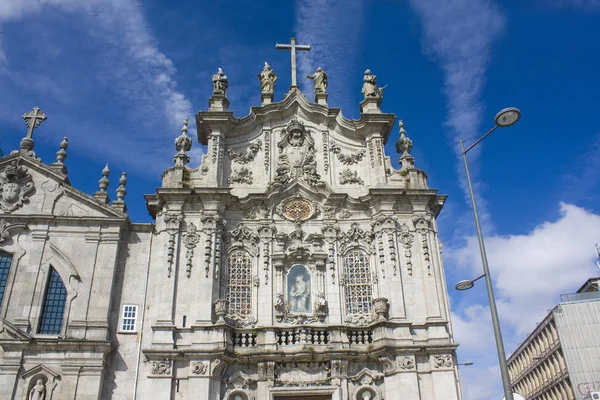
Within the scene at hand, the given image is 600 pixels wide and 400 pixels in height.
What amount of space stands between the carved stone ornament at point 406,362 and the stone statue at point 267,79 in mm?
13632

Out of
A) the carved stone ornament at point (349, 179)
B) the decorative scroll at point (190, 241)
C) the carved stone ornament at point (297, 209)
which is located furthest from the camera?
the carved stone ornament at point (349, 179)

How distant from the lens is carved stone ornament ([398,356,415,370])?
66.3 ft

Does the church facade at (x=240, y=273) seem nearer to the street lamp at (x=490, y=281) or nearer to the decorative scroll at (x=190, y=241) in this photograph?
the decorative scroll at (x=190, y=241)

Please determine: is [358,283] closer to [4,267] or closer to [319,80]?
[319,80]

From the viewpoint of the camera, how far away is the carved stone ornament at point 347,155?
25.1m

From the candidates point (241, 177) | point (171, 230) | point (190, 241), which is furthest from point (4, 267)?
point (241, 177)

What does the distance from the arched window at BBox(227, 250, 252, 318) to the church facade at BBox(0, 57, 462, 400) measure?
0.06m

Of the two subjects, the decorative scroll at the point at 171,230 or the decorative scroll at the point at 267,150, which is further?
Result: the decorative scroll at the point at 267,150

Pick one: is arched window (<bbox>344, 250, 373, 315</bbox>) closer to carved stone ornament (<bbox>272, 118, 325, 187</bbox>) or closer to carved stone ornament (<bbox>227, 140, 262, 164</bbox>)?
carved stone ornament (<bbox>272, 118, 325, 187</bbox>)

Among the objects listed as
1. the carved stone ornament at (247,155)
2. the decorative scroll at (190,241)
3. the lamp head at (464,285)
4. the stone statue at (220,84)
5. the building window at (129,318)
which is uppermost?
the stone statue at (220,84)

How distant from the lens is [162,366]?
19875mm

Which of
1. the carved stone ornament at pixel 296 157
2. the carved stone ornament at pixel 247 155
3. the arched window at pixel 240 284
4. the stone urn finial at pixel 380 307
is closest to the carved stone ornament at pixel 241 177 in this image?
the carved stone ornament at pixel 247 155

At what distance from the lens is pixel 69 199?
2312 cm

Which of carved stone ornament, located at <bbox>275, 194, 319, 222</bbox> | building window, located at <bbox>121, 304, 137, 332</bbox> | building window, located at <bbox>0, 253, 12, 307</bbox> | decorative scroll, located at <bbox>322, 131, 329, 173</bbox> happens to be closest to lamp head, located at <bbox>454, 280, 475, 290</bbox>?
carved stone ornament, located at <bbox>275, 194, 319, 222</bbox>
